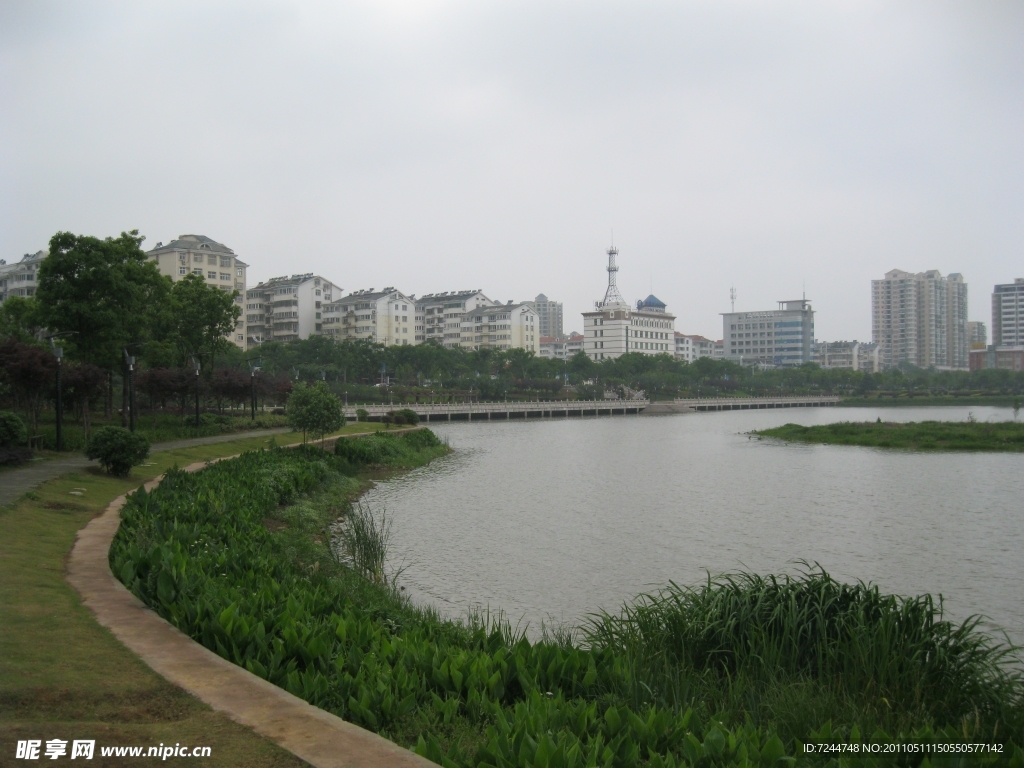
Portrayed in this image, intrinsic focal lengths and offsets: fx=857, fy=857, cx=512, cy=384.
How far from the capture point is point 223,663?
6.35m

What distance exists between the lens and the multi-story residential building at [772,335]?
164 metres

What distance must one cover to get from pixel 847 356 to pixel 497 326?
88.4 metres

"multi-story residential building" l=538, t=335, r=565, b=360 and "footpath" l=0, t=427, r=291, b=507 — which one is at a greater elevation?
"multi-story residential building" l=538, t=335, r=565, b=360

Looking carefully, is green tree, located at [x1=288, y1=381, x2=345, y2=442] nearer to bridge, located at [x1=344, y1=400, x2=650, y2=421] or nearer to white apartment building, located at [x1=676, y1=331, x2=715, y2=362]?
bridge, located at [x1=344, y1=400, x2=650, y2=421]

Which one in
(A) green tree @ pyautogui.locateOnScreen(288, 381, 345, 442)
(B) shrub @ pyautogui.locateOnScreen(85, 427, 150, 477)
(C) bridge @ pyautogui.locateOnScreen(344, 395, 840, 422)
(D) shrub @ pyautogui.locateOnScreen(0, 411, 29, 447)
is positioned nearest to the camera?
(B) shrub @ pyautogui.locateOnScreen(85, 427, 150, 477)

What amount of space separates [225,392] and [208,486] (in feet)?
86.6

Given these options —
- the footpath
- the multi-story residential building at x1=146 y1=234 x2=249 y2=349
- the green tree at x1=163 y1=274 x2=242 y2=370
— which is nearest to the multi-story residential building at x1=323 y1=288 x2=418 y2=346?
the multi-story residential building at x1=146 y1=234 x2=249 y2=349

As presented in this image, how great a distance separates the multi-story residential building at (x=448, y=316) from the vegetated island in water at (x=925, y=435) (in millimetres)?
72255

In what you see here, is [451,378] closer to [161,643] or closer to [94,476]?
[94,476]

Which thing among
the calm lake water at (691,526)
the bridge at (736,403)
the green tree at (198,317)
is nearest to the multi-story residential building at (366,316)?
the bridge at (736,403)

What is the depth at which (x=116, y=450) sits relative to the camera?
19656mm

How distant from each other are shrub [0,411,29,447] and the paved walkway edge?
1399cm

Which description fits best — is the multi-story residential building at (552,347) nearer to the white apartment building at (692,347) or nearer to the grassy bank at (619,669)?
the white apartment building at (692,347)

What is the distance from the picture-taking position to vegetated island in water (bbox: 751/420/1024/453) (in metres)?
39.1
